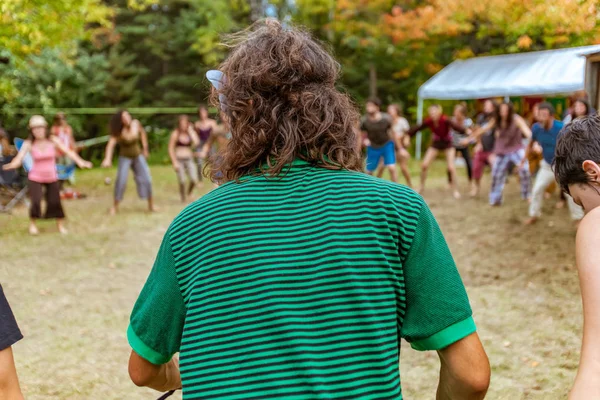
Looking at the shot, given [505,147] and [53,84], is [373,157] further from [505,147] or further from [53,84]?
[53,84]

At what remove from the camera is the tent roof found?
1856 centimetres

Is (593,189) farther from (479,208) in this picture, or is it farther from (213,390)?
(479,208)

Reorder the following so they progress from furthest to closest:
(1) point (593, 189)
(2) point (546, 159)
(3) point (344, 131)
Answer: (2) point (546, 159) < (1) point (593, 189) < (3) point (344, 131)

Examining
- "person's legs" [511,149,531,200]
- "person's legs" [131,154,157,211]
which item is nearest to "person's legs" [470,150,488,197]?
"person's legs" [511,149,531,200]

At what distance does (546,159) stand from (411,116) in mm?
19535

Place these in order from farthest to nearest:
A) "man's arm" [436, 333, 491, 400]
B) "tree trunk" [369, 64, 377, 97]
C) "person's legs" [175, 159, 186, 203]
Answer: "tree trunk" [369, 64, 377, 97] < "person's legs" [175, 159, 186, 203] < "man's arm" [436, 333, 491, 400]

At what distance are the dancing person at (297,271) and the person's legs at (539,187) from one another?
29.7 feet

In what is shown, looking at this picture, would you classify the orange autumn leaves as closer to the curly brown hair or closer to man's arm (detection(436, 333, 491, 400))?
the curly brown hair

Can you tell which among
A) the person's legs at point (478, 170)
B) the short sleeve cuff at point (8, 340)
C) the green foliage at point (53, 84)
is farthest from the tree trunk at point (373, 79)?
the short sleeve cuff at point (8, 340)

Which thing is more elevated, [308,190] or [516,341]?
[308,190]

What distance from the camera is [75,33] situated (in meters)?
14.5

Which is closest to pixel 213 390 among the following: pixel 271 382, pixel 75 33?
pixel 271 382

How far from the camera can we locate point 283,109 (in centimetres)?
159

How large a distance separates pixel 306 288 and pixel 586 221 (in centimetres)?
86
